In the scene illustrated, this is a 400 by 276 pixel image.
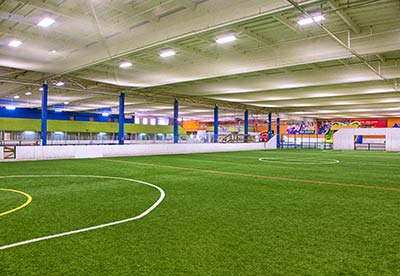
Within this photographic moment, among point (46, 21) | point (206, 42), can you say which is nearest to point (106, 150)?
point (206, 42)

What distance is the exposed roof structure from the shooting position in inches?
468

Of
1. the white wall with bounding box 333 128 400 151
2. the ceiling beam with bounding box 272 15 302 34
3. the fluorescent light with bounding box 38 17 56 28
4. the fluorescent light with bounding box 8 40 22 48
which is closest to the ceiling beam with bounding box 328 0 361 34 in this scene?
the ceiling beam with bounding box 272 15 302 34

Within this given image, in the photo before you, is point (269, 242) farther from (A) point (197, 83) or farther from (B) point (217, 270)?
(A) point (197, 83)

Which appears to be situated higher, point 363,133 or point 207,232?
point 363,133

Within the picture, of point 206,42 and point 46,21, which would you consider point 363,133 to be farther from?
point 46,21

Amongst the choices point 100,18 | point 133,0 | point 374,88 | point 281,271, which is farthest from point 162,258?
point 374,88

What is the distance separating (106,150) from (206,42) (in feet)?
40.5

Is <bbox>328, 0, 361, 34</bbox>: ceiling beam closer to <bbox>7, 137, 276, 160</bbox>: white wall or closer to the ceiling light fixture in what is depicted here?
the ceiling light fixture

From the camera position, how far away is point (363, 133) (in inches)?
1533

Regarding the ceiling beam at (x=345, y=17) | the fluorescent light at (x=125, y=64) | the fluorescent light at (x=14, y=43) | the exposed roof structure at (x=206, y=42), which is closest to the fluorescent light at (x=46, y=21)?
the exposed roof structure at (x=206, y=42)

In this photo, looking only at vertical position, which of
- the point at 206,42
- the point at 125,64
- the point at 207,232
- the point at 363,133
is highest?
the point at 206,42

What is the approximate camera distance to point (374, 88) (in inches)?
1030

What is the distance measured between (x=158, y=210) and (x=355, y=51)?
13.2 meters

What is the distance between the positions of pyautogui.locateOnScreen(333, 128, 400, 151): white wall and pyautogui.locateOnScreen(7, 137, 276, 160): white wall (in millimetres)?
16635
